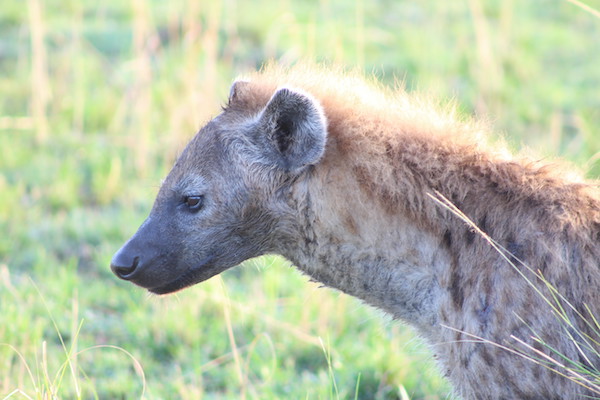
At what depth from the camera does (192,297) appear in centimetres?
441

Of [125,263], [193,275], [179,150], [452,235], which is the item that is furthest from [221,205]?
[452,235]

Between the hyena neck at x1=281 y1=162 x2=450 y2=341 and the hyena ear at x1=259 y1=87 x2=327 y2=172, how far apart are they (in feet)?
0.28

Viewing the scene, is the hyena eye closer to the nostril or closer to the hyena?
the hyena

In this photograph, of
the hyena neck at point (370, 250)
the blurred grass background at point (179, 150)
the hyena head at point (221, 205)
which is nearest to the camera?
the hyena neck at point (370, 250)

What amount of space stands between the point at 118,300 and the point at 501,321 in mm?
2455

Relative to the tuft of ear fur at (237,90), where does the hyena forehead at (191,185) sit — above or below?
below

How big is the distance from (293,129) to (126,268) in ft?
2.47

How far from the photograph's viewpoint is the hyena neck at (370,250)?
2816 mm

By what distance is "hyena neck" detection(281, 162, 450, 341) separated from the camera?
2.82 m

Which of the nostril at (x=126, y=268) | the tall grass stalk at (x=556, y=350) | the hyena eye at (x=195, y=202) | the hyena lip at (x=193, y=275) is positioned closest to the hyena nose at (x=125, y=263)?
the nostril at (x=126, y=268)

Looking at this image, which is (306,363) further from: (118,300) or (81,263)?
(81,263)

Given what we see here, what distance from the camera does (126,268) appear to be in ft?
9.93

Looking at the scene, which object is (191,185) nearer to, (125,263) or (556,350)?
(125,263)

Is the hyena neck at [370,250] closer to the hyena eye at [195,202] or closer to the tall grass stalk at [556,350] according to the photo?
the tall grass stalk at [556,350]
